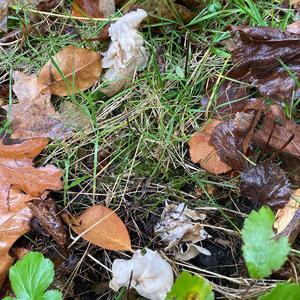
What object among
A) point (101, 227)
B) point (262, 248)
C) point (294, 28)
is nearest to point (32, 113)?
point (101, 227)

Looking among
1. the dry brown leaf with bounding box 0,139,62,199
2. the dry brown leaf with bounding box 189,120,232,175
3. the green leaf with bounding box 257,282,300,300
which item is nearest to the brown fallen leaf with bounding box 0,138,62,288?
the dry brown leaf with bounding box 0,139,62,199

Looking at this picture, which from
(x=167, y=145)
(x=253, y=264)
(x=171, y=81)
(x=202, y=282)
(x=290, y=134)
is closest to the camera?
(x=253, y=264)

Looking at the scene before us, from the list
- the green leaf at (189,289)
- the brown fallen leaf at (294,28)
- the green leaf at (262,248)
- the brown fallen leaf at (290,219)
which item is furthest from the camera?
the brown fallen leaf at (294,28)

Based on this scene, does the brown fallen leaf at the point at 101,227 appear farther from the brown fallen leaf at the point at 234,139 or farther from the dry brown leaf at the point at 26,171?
the brown fallen leaf at the point at 234,139

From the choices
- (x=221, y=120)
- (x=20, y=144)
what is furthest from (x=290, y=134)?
(x=20, y=144)

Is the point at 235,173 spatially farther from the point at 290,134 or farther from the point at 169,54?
the point at 169,54

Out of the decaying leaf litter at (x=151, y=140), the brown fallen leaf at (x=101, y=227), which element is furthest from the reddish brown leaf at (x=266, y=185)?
the brown fallen leaf at (x=101, y=227)

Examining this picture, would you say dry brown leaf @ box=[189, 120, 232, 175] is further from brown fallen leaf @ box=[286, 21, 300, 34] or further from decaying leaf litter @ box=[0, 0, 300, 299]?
brown fallen leaf @ box=[286, 21, 300, 34]
